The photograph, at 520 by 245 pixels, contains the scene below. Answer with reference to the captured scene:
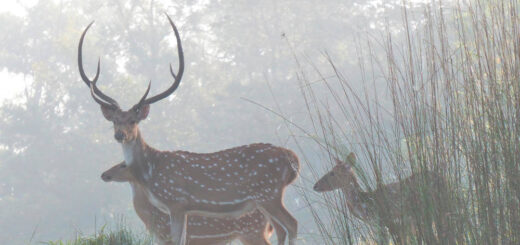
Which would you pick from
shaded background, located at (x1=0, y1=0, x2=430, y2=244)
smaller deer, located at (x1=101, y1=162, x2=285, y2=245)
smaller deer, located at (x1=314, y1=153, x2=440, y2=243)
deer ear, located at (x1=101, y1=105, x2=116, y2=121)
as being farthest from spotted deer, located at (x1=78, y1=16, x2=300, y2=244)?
shaded background, located at (x1=0, y1=0, x2=430, y2=244)

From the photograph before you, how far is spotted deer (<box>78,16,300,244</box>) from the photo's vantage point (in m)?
5.01

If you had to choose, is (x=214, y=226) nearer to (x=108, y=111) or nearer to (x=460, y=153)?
(x=108, y=111)

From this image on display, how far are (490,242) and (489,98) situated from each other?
2.03ft

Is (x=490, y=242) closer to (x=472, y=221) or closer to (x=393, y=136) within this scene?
(x=472, y=221)

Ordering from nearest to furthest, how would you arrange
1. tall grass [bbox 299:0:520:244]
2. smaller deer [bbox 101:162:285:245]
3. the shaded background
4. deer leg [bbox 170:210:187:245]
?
tall grass [bbox 299:0:520:244]
deer leg [bbox 170:210:187:245]
smaller deer [bbox 101:162:285:245]
the shaded background

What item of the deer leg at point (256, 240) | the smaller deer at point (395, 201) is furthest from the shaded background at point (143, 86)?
the smaller deer at point (395, 201)

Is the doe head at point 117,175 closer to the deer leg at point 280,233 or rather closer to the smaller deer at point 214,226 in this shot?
the smaller deer at point 214,226

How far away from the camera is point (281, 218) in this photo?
503 centimetres

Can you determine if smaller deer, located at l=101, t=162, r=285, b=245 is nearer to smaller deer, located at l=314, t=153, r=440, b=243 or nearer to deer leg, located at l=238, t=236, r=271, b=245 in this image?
deer leg, located at l=238, t=236, r=271, b=245

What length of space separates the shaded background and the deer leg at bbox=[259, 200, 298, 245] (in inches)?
840

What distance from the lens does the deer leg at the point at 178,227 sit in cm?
491

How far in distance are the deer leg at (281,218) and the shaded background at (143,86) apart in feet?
70.0

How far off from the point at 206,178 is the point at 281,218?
582 mm

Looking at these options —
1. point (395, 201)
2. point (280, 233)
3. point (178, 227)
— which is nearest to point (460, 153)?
point (395, 201)
